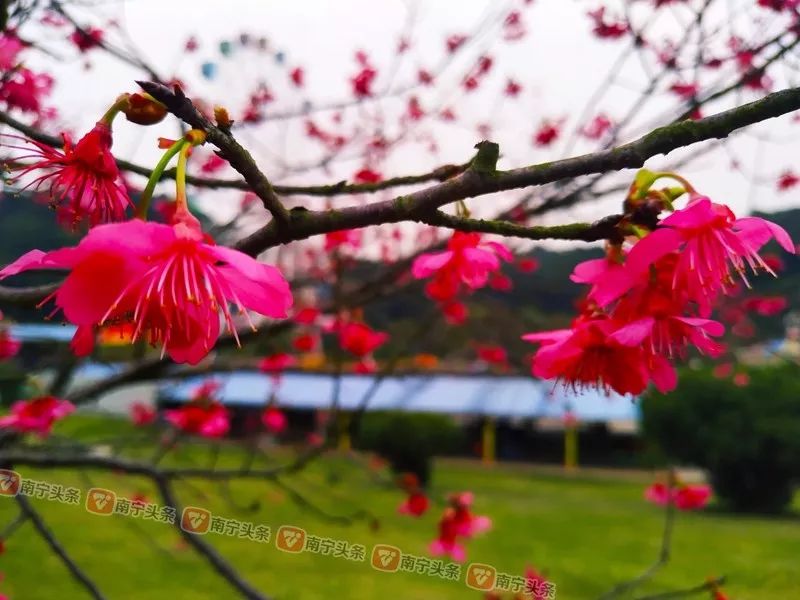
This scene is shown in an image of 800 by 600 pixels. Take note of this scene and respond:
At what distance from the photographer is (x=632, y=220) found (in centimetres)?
70

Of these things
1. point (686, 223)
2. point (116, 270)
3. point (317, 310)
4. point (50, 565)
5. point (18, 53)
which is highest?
point (18, 53)

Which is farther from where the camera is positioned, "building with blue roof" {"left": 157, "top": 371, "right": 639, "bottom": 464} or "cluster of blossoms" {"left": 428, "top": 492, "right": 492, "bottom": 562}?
"building with blue roof" {"left": 157, "top": 371, "right": 639, "bottom": 464}

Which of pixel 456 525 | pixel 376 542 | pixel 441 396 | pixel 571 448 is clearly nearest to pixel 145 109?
pixel 456 525

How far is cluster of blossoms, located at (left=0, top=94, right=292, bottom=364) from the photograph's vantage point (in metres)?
0.54

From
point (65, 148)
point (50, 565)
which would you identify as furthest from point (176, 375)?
point (50, 565)

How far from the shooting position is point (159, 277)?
57 centimetres

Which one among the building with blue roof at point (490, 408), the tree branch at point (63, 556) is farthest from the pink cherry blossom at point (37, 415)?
the building with blue roof at point (490, 408)

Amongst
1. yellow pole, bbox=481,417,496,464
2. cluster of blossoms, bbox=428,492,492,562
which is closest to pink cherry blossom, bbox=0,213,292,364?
cluster of blossoms, bbox=428,492,492,562

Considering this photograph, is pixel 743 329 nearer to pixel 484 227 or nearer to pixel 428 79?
pixel 428 79

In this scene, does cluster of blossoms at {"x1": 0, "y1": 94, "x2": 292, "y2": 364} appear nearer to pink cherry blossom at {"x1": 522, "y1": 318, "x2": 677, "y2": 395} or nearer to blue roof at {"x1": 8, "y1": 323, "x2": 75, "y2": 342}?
pink cherry blossom at {"x1": 522, "y1": 318, "x2": 677, "y2": 395}

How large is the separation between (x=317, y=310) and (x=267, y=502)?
222 inches

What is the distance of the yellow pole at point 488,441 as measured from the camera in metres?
12.7

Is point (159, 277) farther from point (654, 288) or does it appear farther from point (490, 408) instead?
point (490, 408)

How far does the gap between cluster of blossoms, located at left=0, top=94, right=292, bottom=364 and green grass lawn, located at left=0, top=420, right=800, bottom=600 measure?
2.38 m
